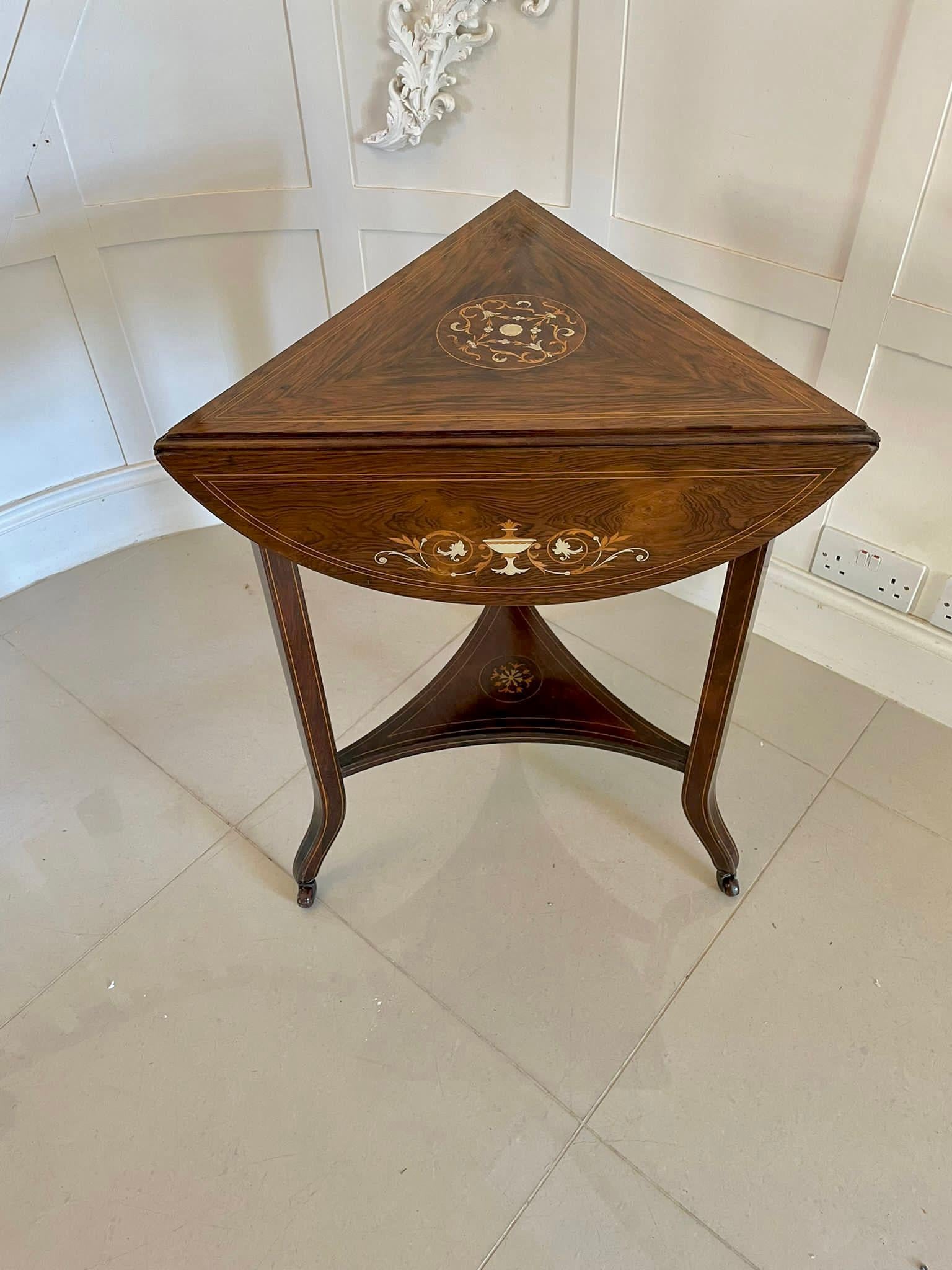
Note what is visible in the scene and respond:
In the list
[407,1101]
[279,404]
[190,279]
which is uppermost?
[279,404]

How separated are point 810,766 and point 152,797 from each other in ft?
3.78

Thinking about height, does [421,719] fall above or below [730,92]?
below

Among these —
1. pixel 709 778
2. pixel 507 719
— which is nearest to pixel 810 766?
pixel 709 778

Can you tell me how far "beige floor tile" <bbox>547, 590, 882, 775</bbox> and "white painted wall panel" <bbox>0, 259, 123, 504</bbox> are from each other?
3.52 feet

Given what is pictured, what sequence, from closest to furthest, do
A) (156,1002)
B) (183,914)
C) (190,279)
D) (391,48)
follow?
(156,1002)
(183,914)
(391,48)
(190,279)

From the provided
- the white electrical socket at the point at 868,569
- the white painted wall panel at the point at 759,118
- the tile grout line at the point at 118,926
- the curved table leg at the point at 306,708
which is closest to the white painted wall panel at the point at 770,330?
the white painted wall panel at the point at 759,118

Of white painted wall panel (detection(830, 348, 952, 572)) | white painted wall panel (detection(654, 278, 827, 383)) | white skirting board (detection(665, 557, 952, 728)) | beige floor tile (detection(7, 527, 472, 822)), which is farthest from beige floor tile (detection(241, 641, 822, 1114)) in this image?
white painted wall panel (detection(654, 278, 827, 383))

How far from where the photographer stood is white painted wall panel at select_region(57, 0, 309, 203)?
5.05ft

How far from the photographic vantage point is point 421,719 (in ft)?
4.81

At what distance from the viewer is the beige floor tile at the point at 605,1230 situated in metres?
1.06

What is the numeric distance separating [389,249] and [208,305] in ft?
1.32

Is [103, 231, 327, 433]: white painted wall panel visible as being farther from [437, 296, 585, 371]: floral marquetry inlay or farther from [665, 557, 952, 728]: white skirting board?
[665, 557, 952, 728]: white skirting board

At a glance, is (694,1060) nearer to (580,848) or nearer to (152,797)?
(580,848)

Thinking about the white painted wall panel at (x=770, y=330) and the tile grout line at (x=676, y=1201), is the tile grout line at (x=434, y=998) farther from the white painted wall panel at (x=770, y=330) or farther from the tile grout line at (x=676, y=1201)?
the white painted wall panel at (x=770, y=330)
